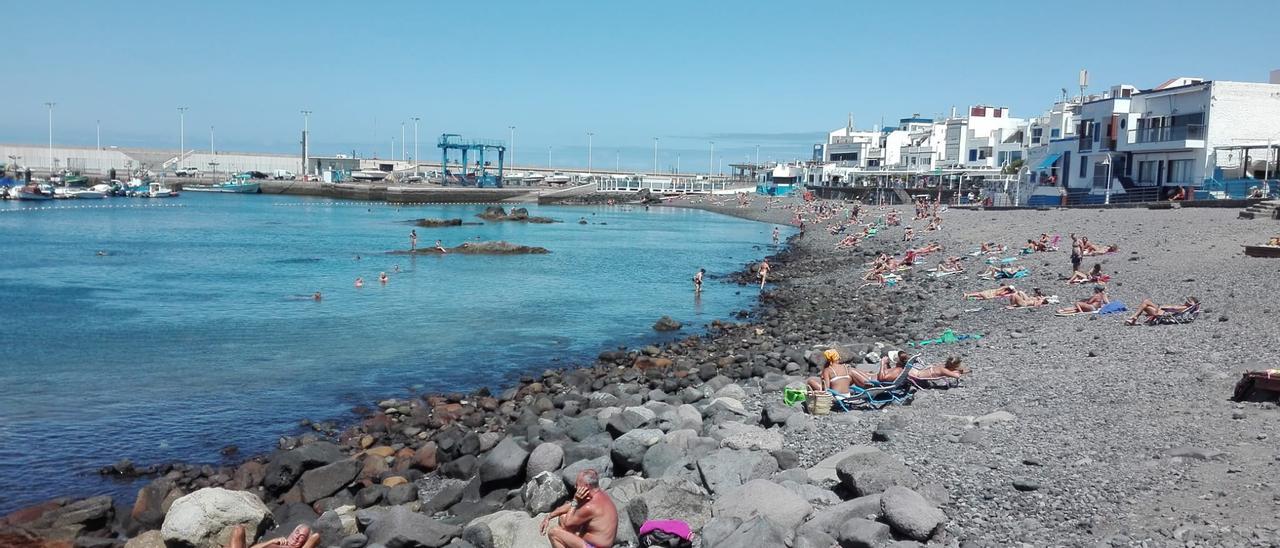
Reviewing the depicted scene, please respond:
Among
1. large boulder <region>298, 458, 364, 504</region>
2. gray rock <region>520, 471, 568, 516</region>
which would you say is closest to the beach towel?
gray rock <region>520, 471, 568, 516</region>

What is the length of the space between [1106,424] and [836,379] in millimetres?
3631

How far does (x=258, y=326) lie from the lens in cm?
2498

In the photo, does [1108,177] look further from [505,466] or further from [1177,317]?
[505,466]

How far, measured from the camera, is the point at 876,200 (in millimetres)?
77062

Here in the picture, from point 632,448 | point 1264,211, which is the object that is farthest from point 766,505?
point 1264,211

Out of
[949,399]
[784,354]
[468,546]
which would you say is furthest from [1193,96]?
[468,546]

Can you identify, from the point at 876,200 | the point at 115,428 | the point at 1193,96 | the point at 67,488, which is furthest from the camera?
the point at 876,200

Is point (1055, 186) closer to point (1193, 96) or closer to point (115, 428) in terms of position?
point (1193, 96)

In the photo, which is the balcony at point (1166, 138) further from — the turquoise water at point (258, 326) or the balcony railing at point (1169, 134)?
the turquoise water at point (258, 326)

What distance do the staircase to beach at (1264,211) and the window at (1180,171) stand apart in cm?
931

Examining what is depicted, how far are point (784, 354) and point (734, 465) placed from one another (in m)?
8.71

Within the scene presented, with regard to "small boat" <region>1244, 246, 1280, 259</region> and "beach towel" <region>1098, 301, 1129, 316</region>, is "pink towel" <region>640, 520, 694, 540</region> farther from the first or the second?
"small boat" <region>1244, 246, 1280, 259</region>

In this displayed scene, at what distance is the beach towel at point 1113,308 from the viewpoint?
18203mm

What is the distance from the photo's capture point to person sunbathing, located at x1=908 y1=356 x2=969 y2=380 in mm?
13438
